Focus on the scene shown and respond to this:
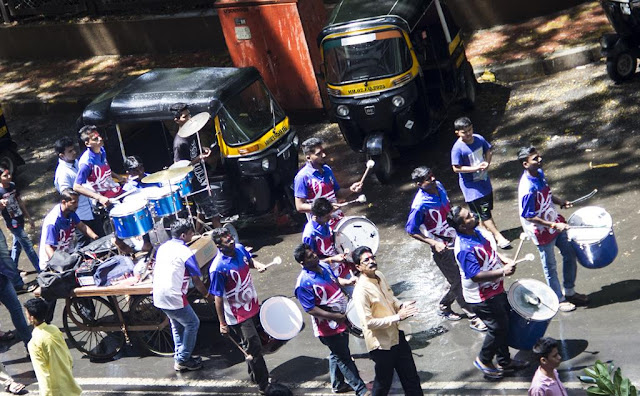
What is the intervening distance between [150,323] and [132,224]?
1.14 m

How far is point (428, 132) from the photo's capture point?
579 inches

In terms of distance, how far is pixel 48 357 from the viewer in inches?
367

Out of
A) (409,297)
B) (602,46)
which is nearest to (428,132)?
(602,46)

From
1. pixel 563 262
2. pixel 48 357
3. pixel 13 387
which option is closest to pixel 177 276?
pixel 48 357

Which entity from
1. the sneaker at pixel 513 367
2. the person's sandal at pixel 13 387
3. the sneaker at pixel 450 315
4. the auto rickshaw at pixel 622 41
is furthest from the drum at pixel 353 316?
the auto rickshaw at pixel 622 41

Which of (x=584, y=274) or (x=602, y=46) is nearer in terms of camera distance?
(x=584, y=274)

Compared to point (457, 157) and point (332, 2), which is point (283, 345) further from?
point (332, 2)

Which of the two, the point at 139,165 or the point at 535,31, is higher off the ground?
the point at 139,165

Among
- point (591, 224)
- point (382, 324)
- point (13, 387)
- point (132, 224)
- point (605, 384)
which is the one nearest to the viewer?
point (605, 384)

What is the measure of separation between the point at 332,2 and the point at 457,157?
8.65 m

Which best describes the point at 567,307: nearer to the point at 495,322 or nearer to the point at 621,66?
the point at 495,322

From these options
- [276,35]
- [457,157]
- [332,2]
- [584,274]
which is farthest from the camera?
[332,2]

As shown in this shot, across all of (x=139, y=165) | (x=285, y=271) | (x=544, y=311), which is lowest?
(x=285, y=271)

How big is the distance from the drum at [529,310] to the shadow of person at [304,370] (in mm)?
2077
